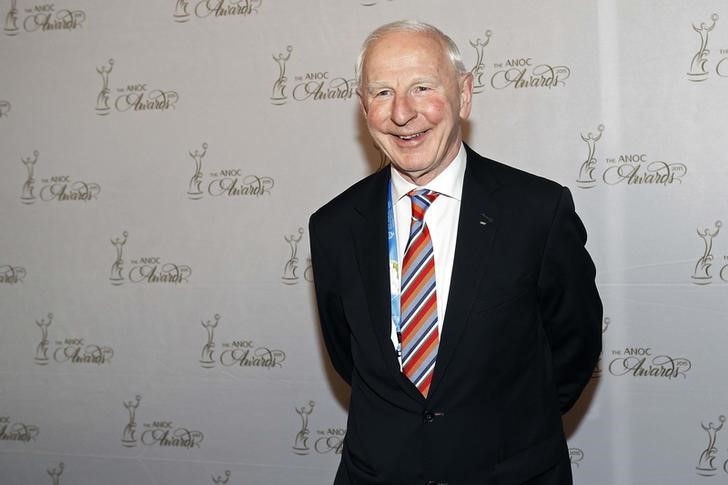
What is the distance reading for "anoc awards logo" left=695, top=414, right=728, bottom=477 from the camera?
2.79 meters

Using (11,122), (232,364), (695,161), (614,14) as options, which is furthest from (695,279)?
(11,122)

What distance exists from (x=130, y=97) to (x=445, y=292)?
1785 mm

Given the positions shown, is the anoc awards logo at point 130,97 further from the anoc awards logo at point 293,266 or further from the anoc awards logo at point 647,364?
the anoc awards logo at point 647,364

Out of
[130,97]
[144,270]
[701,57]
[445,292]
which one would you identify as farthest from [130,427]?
[701,57]

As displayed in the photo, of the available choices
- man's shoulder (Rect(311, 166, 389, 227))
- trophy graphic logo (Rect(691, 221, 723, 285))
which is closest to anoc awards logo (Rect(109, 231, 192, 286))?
man's shoulder (Rect(311, 166, 389, 227))

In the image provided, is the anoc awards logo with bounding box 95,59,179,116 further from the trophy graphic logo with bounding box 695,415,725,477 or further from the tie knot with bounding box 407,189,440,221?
the trophy graphic logo with bounding box 695,415,725,477

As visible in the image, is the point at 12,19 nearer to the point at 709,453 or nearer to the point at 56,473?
the point at 56,473

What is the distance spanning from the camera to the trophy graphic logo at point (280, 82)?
10.2 ft

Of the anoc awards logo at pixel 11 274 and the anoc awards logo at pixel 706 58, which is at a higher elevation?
the anoc awards logo at pixel 706 58

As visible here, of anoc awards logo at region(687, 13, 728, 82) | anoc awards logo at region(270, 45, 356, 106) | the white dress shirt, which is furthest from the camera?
anoc awards logo at region(270, 45, 356, 106)

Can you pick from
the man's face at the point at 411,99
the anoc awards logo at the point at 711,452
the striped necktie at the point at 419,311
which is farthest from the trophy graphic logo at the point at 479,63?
the anoc awards logo at the point at 711,452

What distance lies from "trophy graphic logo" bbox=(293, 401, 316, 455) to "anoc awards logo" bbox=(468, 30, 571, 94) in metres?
1.27

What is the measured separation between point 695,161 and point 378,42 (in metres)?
1.28

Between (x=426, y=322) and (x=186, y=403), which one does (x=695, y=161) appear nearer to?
(x=426, y=322)
